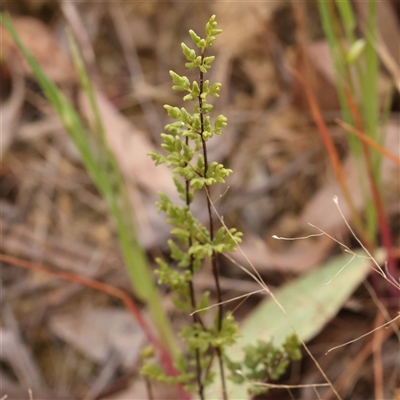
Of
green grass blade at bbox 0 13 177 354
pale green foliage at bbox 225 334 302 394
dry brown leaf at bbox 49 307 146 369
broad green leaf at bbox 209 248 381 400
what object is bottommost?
dry brown leaf at bbox 49 307 146 369

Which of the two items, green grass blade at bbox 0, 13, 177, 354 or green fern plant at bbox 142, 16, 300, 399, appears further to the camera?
green grass blade at bbox 0, 13, 177, 354

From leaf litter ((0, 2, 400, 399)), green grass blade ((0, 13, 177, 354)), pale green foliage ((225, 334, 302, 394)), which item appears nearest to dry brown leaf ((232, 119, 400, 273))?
leaf litter ((0, 2, 400, 399))

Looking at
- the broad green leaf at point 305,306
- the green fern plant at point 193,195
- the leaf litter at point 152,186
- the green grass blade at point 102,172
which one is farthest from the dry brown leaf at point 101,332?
the green fern plant at point 193,195

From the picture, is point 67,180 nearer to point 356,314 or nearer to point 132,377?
point 132,377

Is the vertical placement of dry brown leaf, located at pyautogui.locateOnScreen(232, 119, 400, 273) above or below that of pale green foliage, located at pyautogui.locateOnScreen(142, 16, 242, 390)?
below

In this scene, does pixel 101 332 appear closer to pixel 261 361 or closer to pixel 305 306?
pixel 305 306

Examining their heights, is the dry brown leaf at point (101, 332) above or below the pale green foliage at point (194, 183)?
below

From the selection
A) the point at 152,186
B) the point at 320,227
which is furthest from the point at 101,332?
the point at 320,227

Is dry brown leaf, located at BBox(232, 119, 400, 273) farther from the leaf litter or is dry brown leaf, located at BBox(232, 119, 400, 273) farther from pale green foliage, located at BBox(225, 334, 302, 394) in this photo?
pale green foliage, located at BBox(225, 334, 302, 394)

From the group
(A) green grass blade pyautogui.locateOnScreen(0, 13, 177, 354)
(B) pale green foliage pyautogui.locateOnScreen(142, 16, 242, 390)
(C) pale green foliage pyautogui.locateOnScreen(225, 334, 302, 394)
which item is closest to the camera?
(B) pale green foliage pyautogui.locateOnScreen(142, 16, 242, 390)

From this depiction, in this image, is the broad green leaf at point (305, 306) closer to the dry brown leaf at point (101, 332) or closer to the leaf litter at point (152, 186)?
the leaf litter at point (152, 186)

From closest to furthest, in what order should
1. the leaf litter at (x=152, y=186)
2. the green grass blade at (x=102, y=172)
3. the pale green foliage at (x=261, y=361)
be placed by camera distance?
the pale green foliage at (x=261, y=361)
the green grass blade at (x=102, y=172)
the leaf litter at (x=152, y=186)
